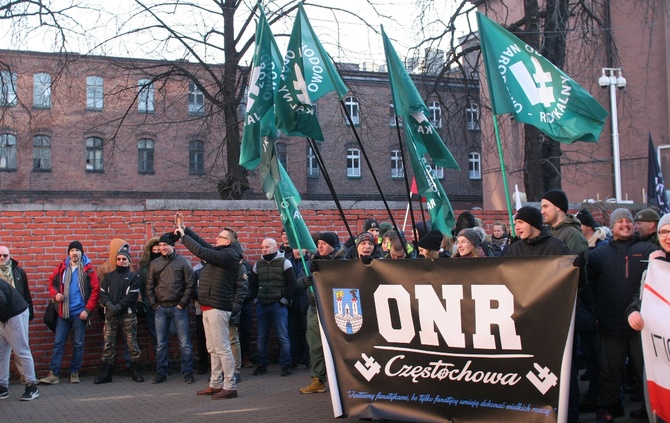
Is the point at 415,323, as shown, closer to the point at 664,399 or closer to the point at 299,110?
the point at 664,399

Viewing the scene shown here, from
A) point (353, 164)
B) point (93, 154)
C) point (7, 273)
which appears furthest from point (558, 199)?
point (353, 164)

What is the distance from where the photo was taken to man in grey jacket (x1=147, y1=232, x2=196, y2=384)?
11.5 meters

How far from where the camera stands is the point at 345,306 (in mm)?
7566

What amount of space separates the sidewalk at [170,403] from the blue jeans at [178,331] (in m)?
0.28

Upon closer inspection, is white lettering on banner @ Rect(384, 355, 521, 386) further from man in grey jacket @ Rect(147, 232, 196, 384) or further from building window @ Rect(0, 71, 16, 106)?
building window @ Rect(0, 71, 16, 106)

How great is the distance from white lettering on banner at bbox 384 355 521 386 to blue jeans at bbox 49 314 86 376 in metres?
6.05

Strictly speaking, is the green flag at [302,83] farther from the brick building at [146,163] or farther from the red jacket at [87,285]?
the brick building at [146,163]

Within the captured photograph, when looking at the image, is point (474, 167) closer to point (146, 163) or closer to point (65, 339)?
point (146, 163)

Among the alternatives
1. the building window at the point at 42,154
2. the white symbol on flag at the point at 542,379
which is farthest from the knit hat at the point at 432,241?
the building window at the point at 42,154

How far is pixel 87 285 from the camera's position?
11.9 m

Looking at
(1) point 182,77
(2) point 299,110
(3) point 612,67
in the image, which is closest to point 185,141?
(1) point 182,77

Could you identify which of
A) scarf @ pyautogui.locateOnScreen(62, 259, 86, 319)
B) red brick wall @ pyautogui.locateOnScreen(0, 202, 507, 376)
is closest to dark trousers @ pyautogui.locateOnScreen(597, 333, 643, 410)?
red brick wall @ pyautogui.locateOnScreen(0, 202, 507, 376)

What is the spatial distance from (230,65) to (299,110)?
11.5 metres

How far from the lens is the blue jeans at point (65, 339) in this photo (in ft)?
38.2
